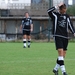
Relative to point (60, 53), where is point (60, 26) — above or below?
above

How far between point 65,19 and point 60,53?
2.87ft

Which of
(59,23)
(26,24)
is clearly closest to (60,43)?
(59,23)

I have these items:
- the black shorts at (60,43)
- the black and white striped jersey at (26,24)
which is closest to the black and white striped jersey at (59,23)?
the black shorts at (60,43)

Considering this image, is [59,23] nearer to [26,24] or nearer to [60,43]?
[60,43]

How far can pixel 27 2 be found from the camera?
186ft

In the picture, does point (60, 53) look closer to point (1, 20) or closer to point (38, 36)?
point (38, 36)

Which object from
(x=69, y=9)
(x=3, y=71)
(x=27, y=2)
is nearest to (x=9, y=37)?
(x=69, y=9)

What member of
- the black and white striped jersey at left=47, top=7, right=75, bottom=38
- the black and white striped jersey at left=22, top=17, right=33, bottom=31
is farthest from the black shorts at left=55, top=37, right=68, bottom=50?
the black and white striped jersey at left=22, top=17, right=33, bottom=31

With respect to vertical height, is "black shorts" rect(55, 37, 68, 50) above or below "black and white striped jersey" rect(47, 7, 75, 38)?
below

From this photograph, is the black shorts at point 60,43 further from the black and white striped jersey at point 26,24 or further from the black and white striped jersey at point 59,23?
the black and white striped jersey at point 26,24

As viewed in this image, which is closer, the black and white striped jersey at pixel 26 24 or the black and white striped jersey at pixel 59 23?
the black and white striped jersey at pixel 59 23

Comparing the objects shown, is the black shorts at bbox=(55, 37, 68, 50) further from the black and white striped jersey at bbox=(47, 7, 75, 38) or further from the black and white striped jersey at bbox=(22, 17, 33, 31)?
the black and white striped jersey at bbox=(22, 17, 33, 31)

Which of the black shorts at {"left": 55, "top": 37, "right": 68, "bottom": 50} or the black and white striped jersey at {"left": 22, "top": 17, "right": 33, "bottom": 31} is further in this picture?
the black and white striped jersey at {"left": 22, "top": 17, "right": 33, "bottom": 31}

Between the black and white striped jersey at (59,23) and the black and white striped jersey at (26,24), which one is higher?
the black and white striped jersey at (59,23)
